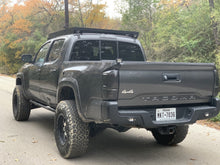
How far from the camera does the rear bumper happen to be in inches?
132

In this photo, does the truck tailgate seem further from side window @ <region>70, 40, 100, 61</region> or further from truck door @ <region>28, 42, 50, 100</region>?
truck door @ <region>28, 42, 50, 100</region>

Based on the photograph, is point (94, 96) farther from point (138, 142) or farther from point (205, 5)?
point (205, 5)

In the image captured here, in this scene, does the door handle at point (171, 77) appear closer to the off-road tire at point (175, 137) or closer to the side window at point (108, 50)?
the off-road tire at point (175, 137)

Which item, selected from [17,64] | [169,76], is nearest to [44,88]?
[169,76]

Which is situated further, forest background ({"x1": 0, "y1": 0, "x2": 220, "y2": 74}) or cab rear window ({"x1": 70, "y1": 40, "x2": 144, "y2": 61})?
forest background ({"x1": 0, "y1": 0, "x2": 220, "y2": 74})

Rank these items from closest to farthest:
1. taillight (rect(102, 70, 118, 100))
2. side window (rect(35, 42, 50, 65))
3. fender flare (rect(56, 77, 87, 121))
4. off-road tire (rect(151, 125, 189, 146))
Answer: taillight (rect(102, 70, 118, 100)) → fender flare (rect(56, 77, 87, 121)) → off-road tire (rect(151, 125, 189, 146)) → side window (rect(35, 42, 50, 65))

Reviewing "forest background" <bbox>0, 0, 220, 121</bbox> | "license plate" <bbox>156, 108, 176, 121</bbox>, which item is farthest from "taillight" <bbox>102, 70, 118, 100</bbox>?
"forest background" <bbox>0, 0, 220, 121</bbox>

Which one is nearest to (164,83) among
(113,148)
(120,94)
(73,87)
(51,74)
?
(120,94)

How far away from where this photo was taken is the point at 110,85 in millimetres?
3340

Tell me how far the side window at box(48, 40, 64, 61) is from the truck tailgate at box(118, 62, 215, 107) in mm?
2034

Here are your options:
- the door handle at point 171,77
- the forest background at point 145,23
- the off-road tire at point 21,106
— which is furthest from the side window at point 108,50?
the forest background at point 145,23

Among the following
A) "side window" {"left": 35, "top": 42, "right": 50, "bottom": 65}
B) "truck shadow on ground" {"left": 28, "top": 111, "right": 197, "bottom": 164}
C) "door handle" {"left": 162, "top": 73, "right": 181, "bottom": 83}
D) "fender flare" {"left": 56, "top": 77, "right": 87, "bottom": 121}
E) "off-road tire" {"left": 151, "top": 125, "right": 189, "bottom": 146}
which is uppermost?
"side window" {"left": 35, "top": 42, "right": 50, "bottom": 65}

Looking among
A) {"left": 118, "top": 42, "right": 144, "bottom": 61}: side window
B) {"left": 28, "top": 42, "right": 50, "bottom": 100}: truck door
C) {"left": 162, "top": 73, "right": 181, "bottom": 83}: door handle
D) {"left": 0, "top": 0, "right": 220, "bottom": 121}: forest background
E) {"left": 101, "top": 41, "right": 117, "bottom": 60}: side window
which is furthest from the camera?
{"left": 0, "top": 0, "right": 220, "bottom": 121}: forest background

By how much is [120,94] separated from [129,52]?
238 centimetres
